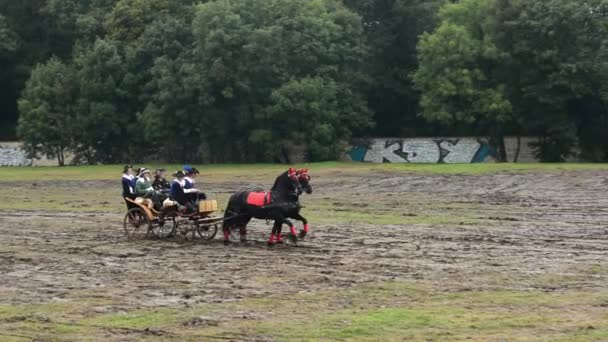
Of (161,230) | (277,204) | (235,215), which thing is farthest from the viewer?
(161,230)

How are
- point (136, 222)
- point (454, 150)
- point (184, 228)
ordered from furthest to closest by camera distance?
point (454, 150)
point (136, 222)
point (184, 228)

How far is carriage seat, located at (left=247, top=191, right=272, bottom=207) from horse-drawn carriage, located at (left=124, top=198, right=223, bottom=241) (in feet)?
3.33

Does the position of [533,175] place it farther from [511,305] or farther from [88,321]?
[88,321]

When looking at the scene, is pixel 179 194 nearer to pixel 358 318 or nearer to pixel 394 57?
pixel 358 318

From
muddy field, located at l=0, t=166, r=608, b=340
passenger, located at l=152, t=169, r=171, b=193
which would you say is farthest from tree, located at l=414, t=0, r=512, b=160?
passenger, located at l=152, t=169, r=171, b=193

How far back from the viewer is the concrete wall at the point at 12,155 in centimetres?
6741

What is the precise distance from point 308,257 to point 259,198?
310cm

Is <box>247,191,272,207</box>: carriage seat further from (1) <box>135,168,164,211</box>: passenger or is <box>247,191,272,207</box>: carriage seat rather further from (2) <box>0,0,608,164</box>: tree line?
(2) <box>0,0,608,164</box>: tree line

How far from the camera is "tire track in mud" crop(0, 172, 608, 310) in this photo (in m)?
15.7

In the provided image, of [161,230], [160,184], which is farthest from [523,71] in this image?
[161,230]

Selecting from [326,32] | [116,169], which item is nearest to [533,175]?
[326,32]

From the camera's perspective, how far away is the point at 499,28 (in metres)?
55.7

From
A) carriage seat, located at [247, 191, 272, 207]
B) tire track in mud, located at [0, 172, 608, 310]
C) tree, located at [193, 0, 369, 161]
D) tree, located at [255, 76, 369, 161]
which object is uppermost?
tree, located at [193, 0, 369, 161]

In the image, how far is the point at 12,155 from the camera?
224 ft
